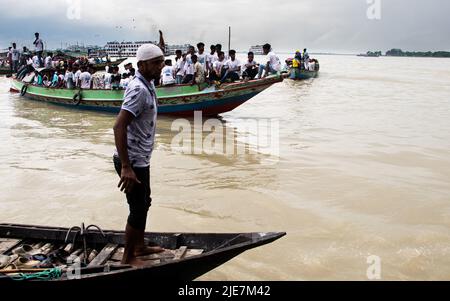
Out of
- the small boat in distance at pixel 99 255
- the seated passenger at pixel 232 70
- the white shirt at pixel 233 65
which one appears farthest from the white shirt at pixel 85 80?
the small boat in distance at pixel 99 255

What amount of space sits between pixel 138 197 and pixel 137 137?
475 millimetres

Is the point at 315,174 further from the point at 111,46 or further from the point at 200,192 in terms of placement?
the point at 111,46

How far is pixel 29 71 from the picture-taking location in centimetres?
1992

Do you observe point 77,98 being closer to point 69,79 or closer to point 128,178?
point 69,79

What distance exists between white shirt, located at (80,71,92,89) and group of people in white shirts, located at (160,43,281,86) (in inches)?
143

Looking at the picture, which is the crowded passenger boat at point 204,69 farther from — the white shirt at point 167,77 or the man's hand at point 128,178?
the man's hand at point 128,178

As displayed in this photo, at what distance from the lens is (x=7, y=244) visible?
382cm

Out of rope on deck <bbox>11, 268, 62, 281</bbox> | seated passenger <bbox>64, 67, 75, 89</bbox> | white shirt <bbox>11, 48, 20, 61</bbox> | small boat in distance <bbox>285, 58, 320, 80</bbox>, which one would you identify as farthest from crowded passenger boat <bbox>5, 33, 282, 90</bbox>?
small boat in distance <bbox>285, 58, 320, 80</bbox>

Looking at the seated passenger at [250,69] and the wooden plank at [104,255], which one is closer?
the wooden plank at [104,255]

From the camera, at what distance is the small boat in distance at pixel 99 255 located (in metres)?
2.94

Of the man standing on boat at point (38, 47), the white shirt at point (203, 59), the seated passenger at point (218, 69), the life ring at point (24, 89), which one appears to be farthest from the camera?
the man standing on boat at point (38, 47)

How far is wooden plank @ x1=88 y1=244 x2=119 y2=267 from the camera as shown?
136 inches

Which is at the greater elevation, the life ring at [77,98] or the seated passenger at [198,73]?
the seated passenger at [198,73]
